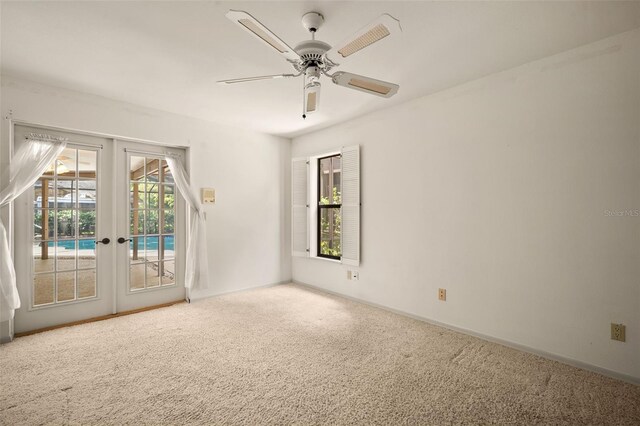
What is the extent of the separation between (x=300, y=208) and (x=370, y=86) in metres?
3.00

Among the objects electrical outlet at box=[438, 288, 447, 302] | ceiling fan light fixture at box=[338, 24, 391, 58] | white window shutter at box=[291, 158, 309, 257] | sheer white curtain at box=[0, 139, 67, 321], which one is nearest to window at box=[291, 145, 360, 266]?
white window shutter at box=[291, 158, 309, 257]

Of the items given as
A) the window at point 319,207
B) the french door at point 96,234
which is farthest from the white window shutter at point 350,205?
the french door at point 96,234

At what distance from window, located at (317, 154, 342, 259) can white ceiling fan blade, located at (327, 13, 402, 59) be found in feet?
10.3

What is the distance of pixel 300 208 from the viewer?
505 cm

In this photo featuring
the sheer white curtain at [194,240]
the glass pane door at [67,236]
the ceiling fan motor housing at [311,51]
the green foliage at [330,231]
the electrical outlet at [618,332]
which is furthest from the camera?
the green foliage at [330,231]

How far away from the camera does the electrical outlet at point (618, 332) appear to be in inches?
90.7

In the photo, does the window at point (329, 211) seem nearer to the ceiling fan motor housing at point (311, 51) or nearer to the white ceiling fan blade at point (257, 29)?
the ceiling fan motor housing at point (311, 51)

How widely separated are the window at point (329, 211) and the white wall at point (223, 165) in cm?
64

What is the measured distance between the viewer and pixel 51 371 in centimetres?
242

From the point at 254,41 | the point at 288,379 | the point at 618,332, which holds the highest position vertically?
the point at 254,41

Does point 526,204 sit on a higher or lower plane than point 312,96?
lower

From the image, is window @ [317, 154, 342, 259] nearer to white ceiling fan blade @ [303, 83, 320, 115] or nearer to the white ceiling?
the white ceiling

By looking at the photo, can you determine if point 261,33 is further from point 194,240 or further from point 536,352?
point 536,352

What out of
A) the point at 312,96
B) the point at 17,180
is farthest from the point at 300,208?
the point at 17,180
